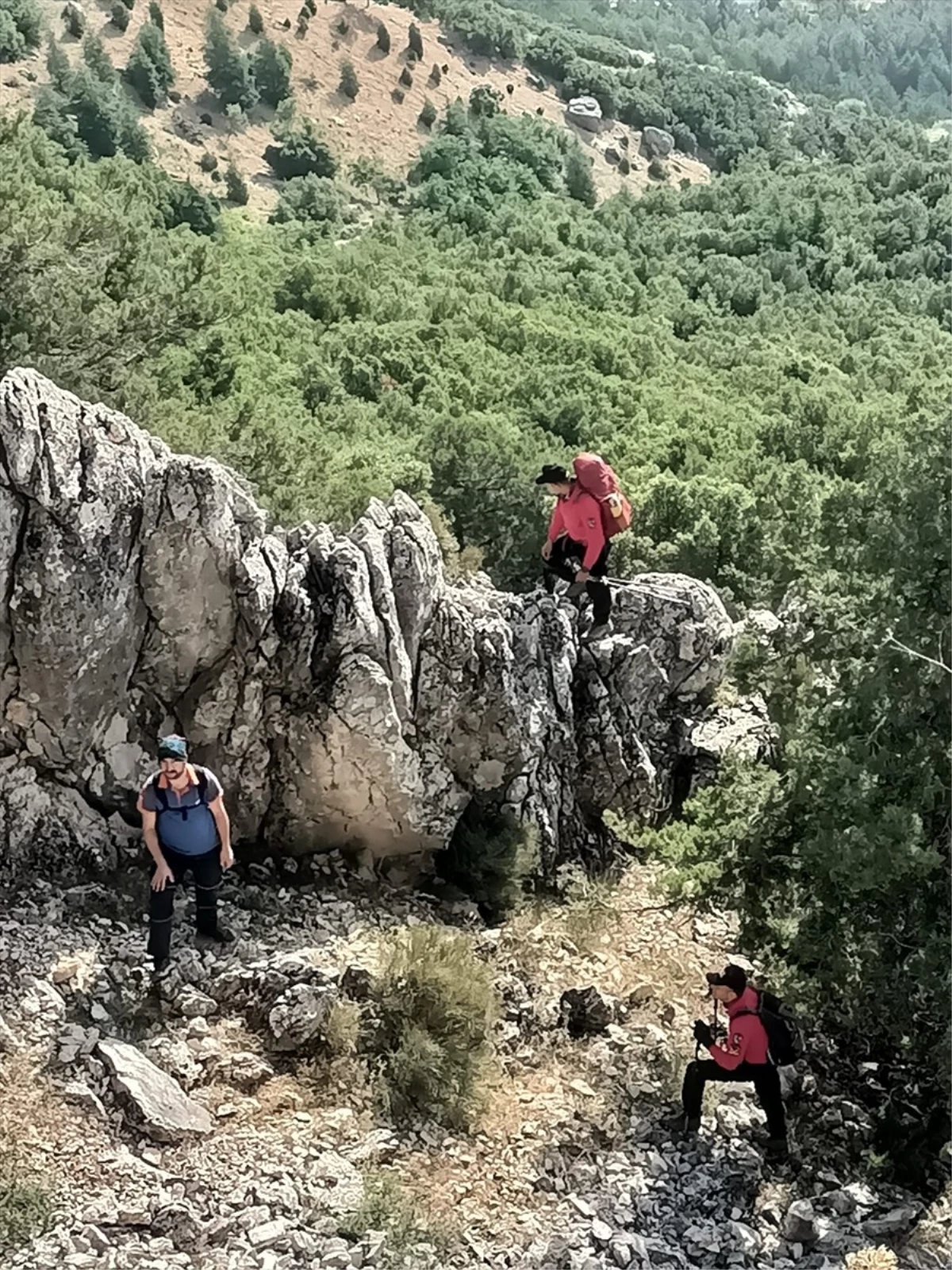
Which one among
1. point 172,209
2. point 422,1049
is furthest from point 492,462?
point 172,209

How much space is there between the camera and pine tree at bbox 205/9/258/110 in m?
58.4

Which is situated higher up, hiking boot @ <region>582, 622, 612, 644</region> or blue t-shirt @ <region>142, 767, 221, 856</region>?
hiking boot @ <region>582, 622, 612, 644</region>

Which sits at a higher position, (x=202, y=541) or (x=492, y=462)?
(x=202, y=541)

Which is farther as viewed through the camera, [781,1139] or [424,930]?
[424,930]

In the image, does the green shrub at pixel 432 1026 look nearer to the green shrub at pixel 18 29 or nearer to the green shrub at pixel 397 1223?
the green shrub at pixel 397 1223

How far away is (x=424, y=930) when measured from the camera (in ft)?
30.3

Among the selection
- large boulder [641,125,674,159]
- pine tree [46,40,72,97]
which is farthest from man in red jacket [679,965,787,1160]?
large boulder [641,125,674,159]

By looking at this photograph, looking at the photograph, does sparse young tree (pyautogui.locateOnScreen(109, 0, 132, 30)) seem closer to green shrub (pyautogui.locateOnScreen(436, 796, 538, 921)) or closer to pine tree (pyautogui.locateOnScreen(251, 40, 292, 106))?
pine tree (pyautogui.locateOnScreen(251, 40, 292, 106))

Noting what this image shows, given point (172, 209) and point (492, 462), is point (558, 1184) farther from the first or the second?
point (172, 209)

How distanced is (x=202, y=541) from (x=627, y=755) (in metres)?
5.04

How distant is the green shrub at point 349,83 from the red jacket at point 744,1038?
2509 inches

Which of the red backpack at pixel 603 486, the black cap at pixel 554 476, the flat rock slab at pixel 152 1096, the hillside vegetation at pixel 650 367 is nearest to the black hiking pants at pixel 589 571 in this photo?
the red backpack at pixel 603 486

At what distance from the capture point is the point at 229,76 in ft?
192

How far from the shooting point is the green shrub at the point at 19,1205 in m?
6.74
